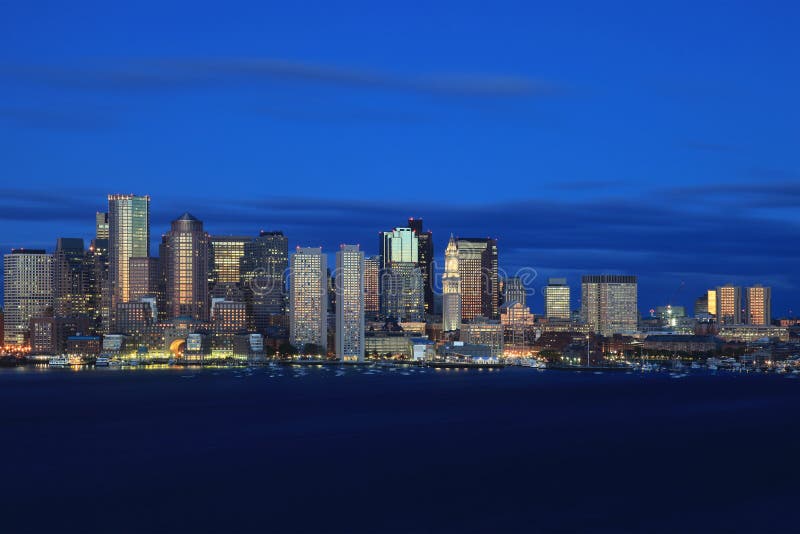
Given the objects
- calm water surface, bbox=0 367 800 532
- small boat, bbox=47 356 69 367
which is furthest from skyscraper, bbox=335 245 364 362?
calm water surface, bbox=0 367 800 532

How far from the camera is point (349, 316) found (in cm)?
18600

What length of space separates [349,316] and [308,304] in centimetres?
1362

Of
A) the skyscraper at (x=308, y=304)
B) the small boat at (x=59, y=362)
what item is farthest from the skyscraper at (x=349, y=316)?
the small boat at (x=59, y=362)

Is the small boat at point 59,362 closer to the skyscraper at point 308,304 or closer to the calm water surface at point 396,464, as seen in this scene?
the skyscraper at point 308,304

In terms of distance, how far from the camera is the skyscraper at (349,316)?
7313 inches

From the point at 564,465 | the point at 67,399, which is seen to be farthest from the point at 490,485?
the point at 67,399

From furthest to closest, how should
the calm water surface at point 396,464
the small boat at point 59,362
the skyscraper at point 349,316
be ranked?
the skyscraper at point 349,316 < the small boat at point 59,362 < the calm water surface at point 396,464

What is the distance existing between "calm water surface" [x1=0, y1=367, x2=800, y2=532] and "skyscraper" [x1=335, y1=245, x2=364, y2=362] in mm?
90094

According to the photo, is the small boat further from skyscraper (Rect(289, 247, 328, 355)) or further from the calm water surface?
the calm water surface

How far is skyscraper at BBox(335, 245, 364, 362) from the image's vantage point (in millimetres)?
185750

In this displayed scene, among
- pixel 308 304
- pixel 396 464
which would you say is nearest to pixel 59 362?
pixel 308 304

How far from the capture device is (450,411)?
80.9 metres

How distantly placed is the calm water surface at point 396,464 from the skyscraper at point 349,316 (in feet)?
296

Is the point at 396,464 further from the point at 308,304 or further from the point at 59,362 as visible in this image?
the point at 308,304
